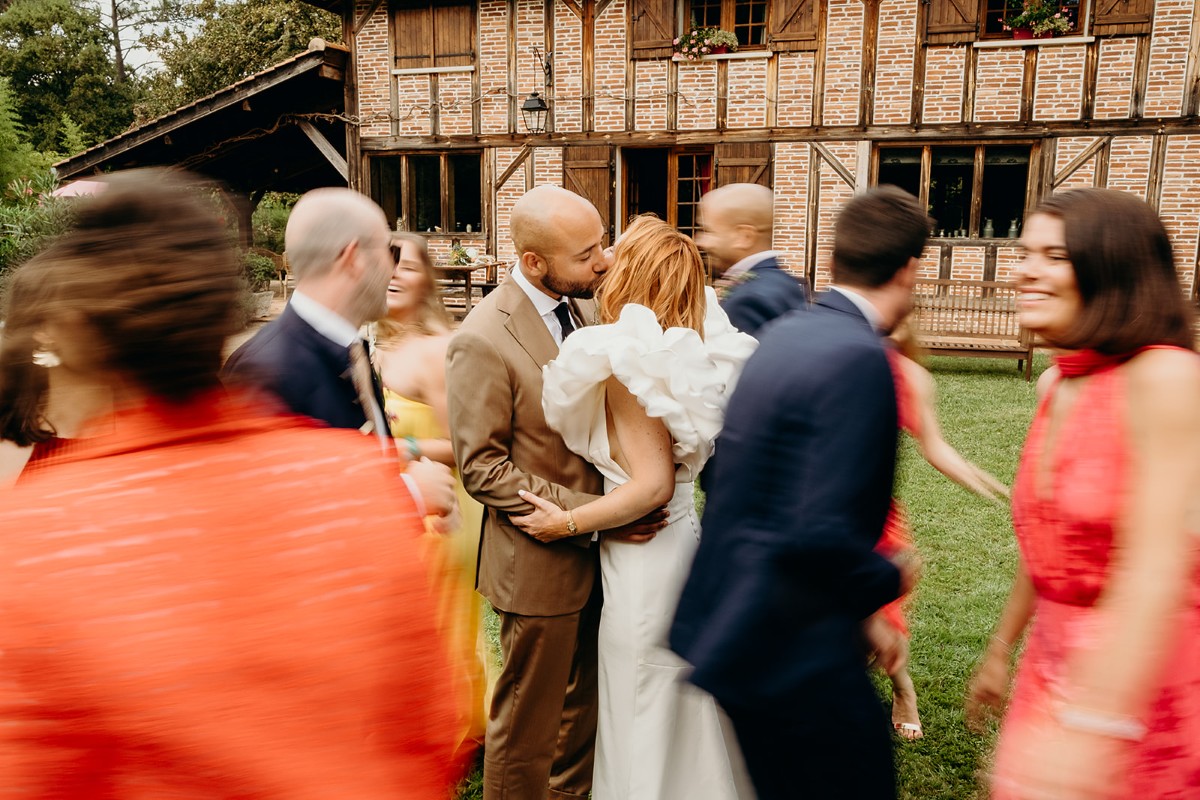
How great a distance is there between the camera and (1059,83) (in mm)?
14055

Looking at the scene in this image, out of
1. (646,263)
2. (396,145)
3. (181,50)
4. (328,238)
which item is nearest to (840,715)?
(646,263)

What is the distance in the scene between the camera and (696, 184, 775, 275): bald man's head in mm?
3775

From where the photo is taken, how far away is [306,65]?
53.0 feet

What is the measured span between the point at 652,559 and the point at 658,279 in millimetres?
841

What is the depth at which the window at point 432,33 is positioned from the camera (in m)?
16.6

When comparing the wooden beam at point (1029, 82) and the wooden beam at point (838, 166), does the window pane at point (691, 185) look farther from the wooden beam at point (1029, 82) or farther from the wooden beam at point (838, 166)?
the wooden beam at point (1029, 82)

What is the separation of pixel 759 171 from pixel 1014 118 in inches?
165

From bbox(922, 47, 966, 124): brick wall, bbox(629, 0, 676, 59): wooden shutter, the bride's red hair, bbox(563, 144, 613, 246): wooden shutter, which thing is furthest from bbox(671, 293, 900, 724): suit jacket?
bbox(629, 0, 676, 59): wooden shutter

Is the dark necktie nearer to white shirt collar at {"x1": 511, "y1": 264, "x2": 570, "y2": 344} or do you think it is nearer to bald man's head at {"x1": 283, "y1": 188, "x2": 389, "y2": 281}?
white shirt collar at {"x1": 511, "y1": 264, "x2": 570, "y2": 344}

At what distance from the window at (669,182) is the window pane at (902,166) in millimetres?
3067

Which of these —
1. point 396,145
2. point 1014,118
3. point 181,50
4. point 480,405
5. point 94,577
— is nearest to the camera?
point 94,577

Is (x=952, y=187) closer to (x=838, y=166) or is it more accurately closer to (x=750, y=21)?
(x=838, y=166)

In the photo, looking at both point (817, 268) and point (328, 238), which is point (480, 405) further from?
point (817, 268)

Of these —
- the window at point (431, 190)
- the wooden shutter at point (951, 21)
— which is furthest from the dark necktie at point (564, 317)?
the window at point (431, 190)
